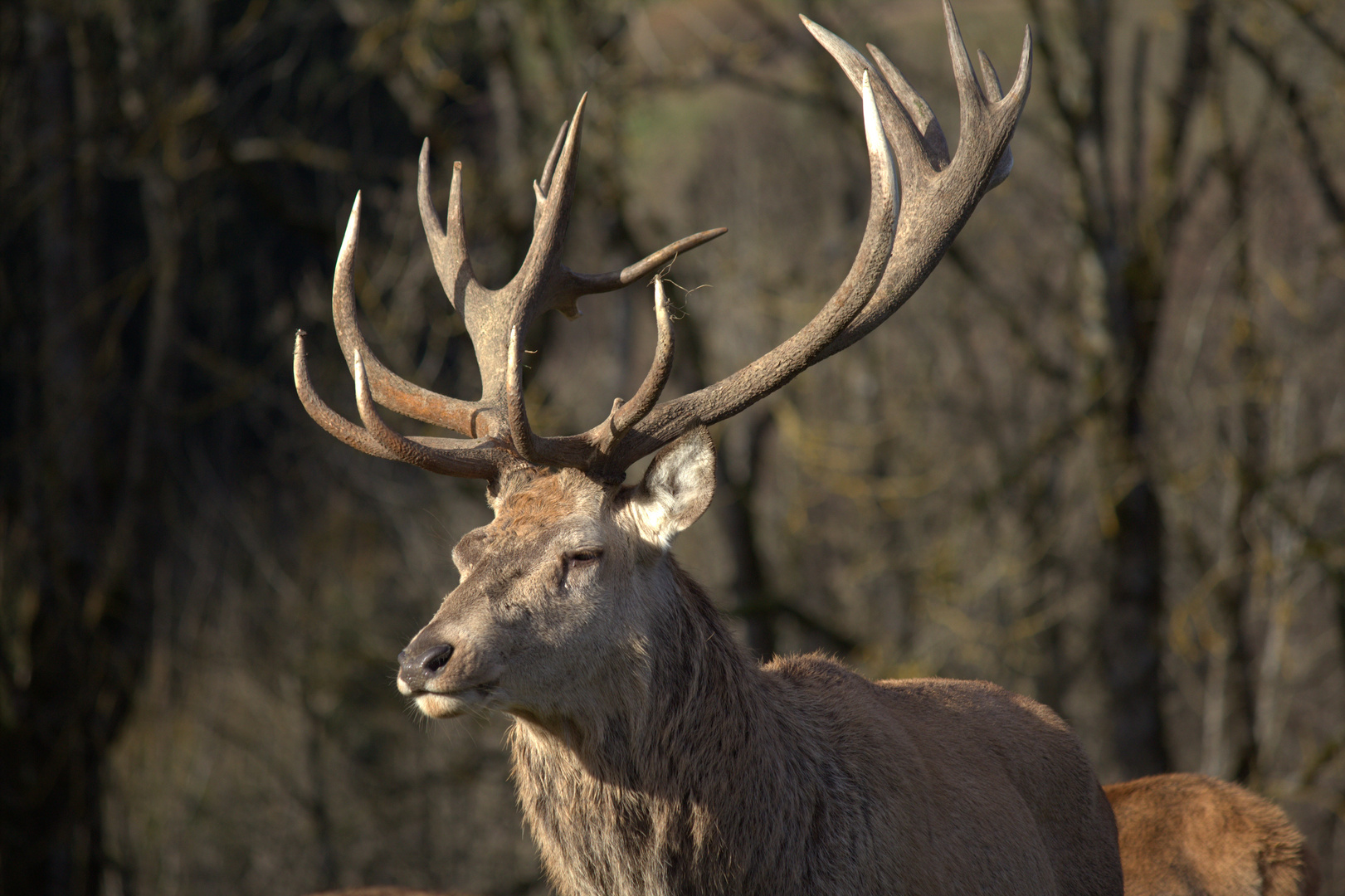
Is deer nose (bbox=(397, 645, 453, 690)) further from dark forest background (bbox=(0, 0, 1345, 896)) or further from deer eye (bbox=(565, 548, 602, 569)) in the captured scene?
dark forest background (bbox=(0, 0, 1345, 896))

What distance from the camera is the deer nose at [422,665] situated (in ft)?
9.30

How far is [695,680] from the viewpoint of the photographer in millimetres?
3219

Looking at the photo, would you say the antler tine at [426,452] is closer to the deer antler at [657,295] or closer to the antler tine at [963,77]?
the deer antler at [657,295]

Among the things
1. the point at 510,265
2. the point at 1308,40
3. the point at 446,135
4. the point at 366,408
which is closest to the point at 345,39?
the point at 446,135

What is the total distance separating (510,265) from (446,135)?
137 centimetres

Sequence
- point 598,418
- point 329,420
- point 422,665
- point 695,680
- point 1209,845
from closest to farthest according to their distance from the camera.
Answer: point 422,665
point 695,680
point 329,420
point 1209,845
point 598,418

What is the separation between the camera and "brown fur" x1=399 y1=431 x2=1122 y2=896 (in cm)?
302

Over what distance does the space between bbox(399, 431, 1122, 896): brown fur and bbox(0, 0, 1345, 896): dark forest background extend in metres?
3.71

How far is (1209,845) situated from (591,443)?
8.19 ft

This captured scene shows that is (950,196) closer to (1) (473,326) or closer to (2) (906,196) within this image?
(2) (906,196)

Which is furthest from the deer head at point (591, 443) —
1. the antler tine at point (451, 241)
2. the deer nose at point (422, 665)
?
the antler tine at point (451, 241)

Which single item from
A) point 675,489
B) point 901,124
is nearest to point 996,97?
point 901,124

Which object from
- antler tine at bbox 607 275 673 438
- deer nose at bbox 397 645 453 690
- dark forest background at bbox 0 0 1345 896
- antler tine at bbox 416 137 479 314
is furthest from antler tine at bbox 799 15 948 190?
dark forest background at bbox 0 0 1345 896

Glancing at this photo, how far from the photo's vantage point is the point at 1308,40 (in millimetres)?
8812
